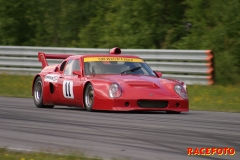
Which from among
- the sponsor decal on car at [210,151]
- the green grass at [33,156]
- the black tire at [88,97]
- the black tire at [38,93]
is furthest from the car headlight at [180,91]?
the green grass at [33,156]

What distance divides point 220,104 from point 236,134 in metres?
Result: 5.54

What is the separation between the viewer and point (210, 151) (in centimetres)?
662

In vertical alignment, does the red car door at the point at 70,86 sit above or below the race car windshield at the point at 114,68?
below

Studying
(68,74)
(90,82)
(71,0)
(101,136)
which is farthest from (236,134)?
(71,0)

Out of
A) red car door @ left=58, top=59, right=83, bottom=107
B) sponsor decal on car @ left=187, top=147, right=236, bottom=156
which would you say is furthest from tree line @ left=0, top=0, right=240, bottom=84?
sponsor decal on car @ left=187, top=147, right=236, bottom=156

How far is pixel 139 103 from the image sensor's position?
11133 millimetres

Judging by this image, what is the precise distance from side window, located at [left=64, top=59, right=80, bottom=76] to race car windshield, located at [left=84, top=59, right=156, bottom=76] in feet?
0.88

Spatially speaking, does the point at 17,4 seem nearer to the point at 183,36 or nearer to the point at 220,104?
the point at 183,36

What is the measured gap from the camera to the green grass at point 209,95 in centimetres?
1338

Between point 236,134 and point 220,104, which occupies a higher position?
point 236,134

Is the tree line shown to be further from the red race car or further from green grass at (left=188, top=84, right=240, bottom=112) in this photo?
the red race car

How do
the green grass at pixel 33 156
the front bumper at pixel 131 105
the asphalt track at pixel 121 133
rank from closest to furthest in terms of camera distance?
the green grass at pixel 33 156
the asphalt track at pixel 121 133
the front bumper at pixel 131 105

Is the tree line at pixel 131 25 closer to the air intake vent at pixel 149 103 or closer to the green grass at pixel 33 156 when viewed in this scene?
the air intake vent at pixel 149 103

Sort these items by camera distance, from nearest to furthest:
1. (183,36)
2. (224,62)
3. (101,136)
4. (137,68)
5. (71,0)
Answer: (101,136) → (137,68) → (224,62) → (183,36) → (71,0)
